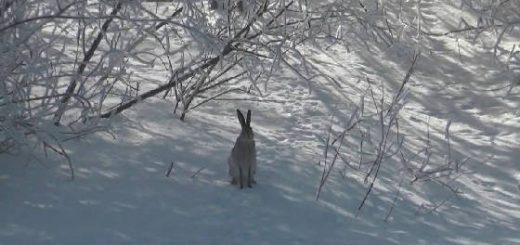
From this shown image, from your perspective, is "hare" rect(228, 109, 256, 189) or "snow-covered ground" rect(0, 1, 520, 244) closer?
"snow-covered ground" rect(0, 1, 520, 244)

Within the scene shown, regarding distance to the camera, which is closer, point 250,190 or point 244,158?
point 244,158

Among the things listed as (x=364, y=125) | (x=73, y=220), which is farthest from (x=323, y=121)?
(x=73, y=220)

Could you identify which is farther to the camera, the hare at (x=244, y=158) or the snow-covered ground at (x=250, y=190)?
the hare at (x=244, y=158)

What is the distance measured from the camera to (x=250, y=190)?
21.7ft

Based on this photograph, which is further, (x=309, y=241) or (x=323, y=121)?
(x=323, y=121)

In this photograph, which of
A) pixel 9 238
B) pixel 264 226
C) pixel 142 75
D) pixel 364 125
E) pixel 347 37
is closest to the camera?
pixel 9 238

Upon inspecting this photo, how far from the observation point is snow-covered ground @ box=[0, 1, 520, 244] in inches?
234

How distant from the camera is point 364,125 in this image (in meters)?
8.29

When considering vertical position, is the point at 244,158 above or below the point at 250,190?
above

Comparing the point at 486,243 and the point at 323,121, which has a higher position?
the point at 323,121

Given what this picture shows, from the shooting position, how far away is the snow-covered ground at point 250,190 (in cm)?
595

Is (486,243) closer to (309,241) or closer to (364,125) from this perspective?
(309,241)

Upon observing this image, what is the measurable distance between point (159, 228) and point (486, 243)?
216 centimetres

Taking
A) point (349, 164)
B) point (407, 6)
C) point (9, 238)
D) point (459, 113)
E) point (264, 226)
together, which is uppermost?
point (407, 6)
